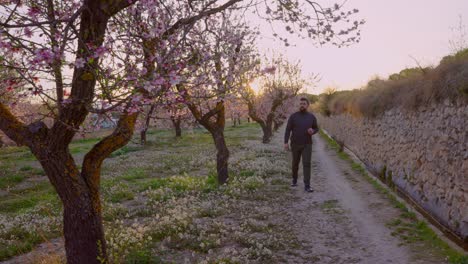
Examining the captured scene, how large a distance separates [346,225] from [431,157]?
318 centimetres

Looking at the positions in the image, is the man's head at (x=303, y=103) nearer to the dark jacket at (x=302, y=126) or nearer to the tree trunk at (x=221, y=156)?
the dark jacket at (x=302, y=126)

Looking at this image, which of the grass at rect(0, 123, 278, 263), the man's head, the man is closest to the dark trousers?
the man

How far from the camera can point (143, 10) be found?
26.4 feet

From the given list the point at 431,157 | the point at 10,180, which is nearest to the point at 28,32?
the point at 431,157

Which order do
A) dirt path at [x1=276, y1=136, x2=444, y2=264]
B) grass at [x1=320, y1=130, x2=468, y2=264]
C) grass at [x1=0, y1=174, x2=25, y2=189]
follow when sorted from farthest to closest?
grass at [x1=0, y1=174, x2=25, y2=189] < dirt path at [x1=276, y1=136, x2=444, y2=264] < grass at [x1=320, y1=130, x2=468, y2=264]

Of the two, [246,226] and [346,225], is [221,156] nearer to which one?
[246,226]

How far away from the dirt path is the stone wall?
1001 mm

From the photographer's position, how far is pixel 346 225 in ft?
31.2

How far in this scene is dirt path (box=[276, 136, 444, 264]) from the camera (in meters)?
7.49

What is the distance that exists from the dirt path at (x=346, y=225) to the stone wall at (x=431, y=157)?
1001mm

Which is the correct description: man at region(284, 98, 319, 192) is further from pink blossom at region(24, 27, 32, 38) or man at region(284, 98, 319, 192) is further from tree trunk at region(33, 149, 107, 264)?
pink blossom at region(24, 27, 32, 38)

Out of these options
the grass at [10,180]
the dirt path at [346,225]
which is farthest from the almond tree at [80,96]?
the grass at [10,180]

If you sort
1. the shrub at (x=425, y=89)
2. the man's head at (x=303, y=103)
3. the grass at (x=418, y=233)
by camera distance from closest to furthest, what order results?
the grass at (x=418, y=233)
the shrub at (x=425, y=89)
the man's head at (x=303, y=103)

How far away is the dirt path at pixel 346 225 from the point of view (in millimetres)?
7488
